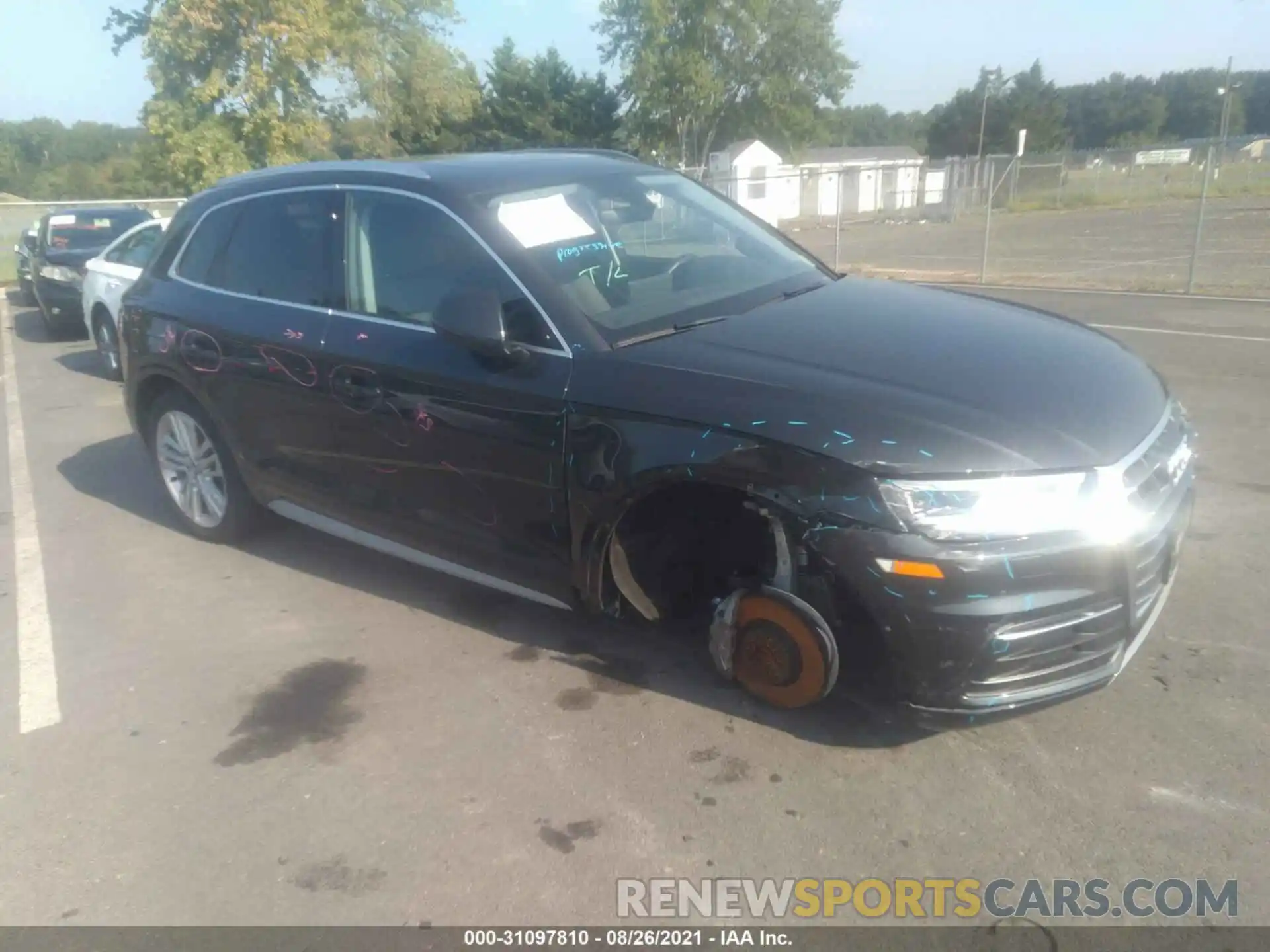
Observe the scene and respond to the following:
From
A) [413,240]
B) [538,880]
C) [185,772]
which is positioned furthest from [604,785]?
[413,240]

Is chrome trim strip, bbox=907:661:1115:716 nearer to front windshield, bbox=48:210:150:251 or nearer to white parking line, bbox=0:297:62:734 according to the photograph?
white parking line, bbox=0:297:62:734

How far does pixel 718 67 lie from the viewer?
58219 millimetres

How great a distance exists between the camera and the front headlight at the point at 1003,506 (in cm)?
274

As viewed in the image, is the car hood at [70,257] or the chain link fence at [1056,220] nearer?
the car hood at [70,257]

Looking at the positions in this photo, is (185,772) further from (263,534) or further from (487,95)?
(487,95)

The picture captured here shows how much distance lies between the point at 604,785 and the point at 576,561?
30.1 inches

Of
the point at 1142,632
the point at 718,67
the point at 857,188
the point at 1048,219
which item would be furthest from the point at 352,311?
the point at 718,67

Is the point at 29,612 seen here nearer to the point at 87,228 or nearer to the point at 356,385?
the point at 356,385

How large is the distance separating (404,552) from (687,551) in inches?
51.5

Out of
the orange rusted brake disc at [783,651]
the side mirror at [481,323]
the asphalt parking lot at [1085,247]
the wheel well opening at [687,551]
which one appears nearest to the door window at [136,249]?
the side mirror at [481,323]

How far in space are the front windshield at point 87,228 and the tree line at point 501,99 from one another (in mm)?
14337

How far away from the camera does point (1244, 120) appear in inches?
3169

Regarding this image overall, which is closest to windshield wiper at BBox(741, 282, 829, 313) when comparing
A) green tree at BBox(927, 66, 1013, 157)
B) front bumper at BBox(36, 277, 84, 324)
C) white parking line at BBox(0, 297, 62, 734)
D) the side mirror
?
the side mirror

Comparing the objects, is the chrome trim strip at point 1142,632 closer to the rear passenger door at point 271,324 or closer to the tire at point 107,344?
the rear passenger door at point 271,324
